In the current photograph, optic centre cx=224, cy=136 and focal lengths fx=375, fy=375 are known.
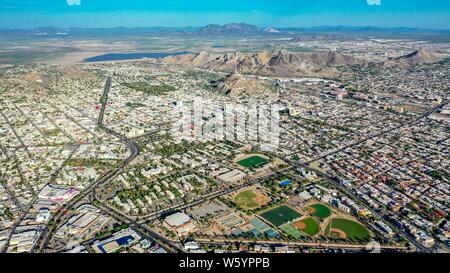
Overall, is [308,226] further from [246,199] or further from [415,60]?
[415,60]

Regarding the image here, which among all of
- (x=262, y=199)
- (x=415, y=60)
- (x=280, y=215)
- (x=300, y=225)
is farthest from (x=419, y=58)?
(x=300, y=225)

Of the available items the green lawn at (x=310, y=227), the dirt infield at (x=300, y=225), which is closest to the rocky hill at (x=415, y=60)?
the green lawn at (x=310, y=227)

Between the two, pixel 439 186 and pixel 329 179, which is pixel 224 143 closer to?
pixel 329 179

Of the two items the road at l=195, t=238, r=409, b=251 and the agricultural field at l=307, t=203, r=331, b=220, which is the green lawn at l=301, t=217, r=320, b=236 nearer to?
the agricultural field at l=307, t=203, r=331, b=220

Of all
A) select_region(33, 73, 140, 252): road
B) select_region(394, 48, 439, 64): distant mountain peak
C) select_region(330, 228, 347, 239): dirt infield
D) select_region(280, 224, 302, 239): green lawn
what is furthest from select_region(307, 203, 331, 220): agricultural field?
select_region(394, 48, 439, 64): distant mountain peak

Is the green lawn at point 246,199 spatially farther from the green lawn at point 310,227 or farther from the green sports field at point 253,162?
the green sports field at point 253,162
